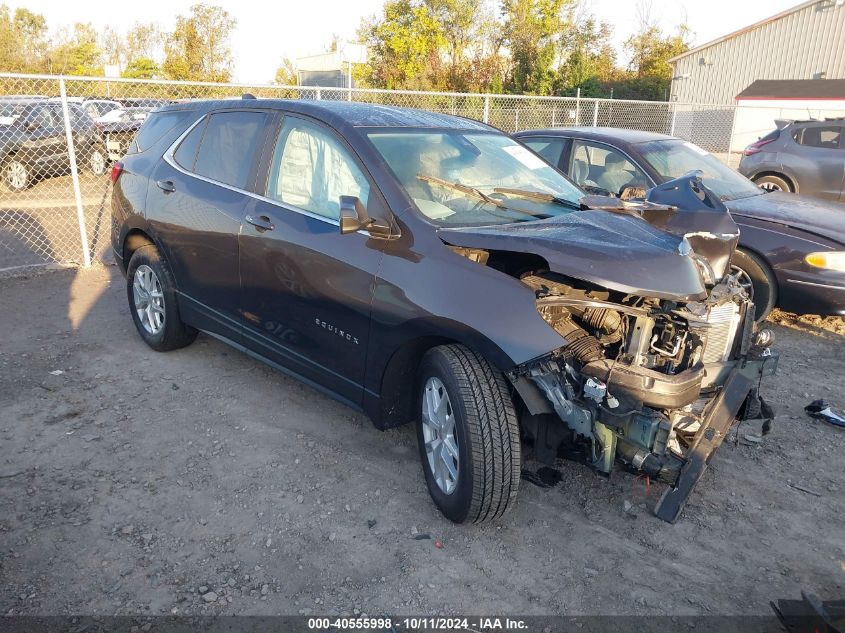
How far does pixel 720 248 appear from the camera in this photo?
3.47m

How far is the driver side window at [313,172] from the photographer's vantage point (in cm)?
363

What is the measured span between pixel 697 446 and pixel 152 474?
2.74m

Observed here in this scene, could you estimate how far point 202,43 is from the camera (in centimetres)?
3095

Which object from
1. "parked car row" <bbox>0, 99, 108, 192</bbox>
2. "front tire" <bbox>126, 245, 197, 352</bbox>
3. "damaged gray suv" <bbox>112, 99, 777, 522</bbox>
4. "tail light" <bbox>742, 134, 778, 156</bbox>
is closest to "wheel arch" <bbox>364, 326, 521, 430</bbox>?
"damaged gray suv" <bbox>112, 99, 777, 522</bbox>

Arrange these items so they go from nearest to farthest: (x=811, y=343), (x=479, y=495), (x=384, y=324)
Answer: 1. (x=479, y=495)
2. (x=384, y=324)
3. (x=811, y=343)

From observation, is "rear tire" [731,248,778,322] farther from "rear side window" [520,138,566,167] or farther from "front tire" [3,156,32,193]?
"front tire" [3,156,32,193]

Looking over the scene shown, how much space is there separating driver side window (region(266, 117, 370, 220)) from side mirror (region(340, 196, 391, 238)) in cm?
20

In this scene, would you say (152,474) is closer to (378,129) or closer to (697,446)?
(378,129)

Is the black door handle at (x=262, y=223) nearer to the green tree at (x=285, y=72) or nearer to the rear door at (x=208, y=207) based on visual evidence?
the rear door at (x=208, y=207)

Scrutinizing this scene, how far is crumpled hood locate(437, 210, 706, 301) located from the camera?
2.80 m

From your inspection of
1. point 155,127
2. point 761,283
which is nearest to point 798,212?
point 761,283

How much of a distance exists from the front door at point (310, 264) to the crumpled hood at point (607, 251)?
1.98ft

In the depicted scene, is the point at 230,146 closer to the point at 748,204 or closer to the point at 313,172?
the point at 313,172

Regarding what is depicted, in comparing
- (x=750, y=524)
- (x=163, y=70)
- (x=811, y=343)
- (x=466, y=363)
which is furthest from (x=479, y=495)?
(x=163, y=70)
